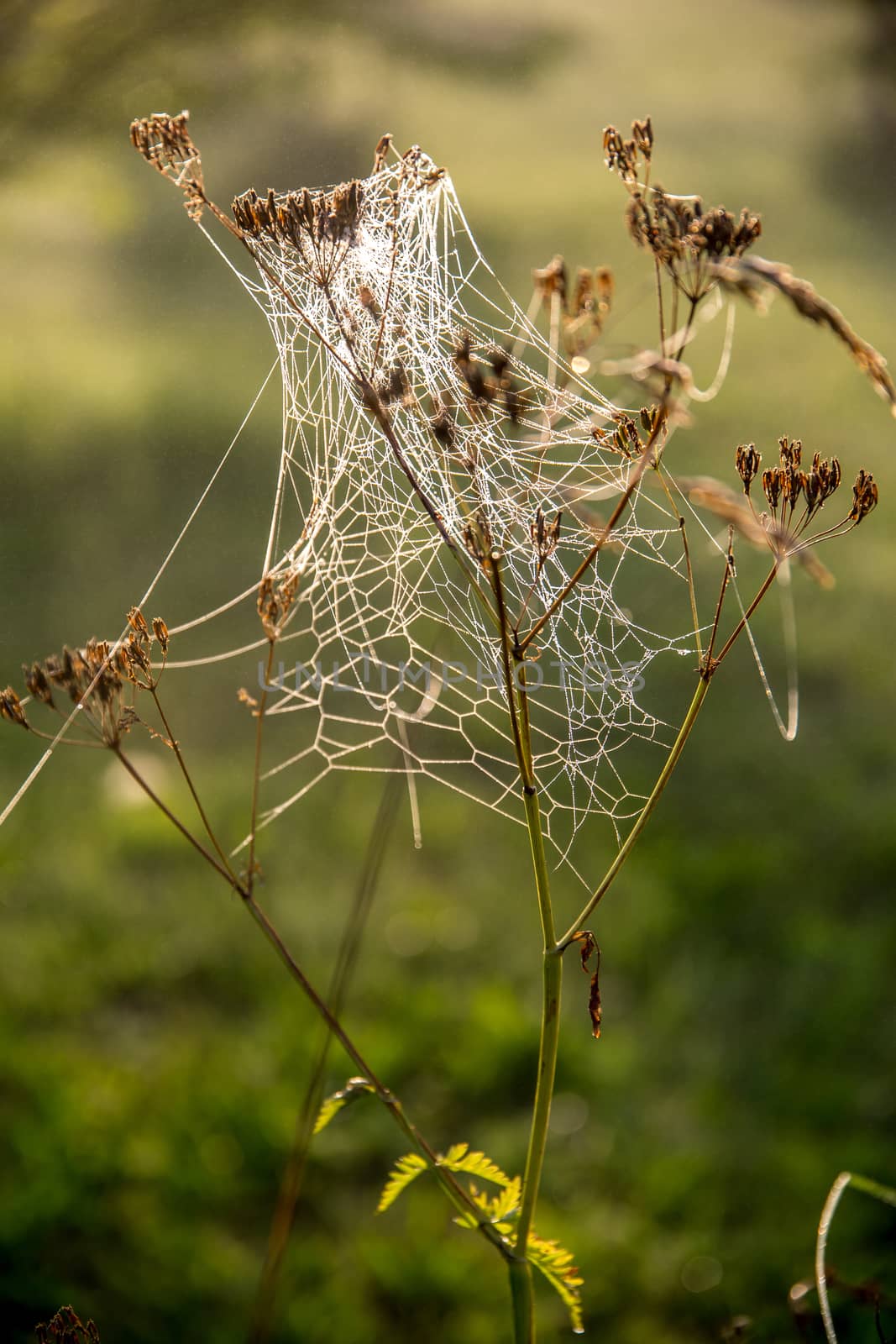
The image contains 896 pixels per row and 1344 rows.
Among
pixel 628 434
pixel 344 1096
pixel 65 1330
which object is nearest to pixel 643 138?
pixel 628 434

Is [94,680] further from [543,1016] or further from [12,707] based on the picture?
[543,1016]

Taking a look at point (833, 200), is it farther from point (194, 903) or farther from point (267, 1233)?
point (267, 1233)

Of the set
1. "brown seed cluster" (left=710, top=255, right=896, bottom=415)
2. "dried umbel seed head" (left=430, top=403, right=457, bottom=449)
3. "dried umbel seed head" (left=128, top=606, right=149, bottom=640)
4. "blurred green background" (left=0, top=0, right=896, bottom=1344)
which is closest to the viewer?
"brown seed cluster" (left=710, top=255, right=896, bottom=415)

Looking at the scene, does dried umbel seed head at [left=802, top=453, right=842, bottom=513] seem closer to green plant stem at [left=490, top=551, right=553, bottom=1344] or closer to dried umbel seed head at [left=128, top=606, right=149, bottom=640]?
green plant stem at [left=490, top=551, right=553, bottom=1344]

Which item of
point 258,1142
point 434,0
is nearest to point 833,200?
point 434,0

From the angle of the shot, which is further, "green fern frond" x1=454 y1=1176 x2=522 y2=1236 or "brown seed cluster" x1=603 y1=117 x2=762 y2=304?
"green fern frond" x1=454 y1=1176 x2=522 y2=1236

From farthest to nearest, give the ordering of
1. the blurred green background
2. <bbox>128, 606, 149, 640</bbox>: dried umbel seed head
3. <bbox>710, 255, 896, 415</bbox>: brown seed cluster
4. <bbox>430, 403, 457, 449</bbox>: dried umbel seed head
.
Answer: the blurred green background, <bbox>128, 606, 149, 640</bbox>: dried umbel seed head, <bbox>430, 403, 457, 449</bbox>: dried umbel seed head, <bbox>710, 255, 896, 415</bbox>: brown seed cluster

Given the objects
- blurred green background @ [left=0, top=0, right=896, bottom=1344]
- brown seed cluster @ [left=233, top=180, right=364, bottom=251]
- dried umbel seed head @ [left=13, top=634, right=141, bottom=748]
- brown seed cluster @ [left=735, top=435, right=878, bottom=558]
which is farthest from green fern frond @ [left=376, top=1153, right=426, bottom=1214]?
blurred green background @ [left=0, top=0, right=896, bottom=1344]
